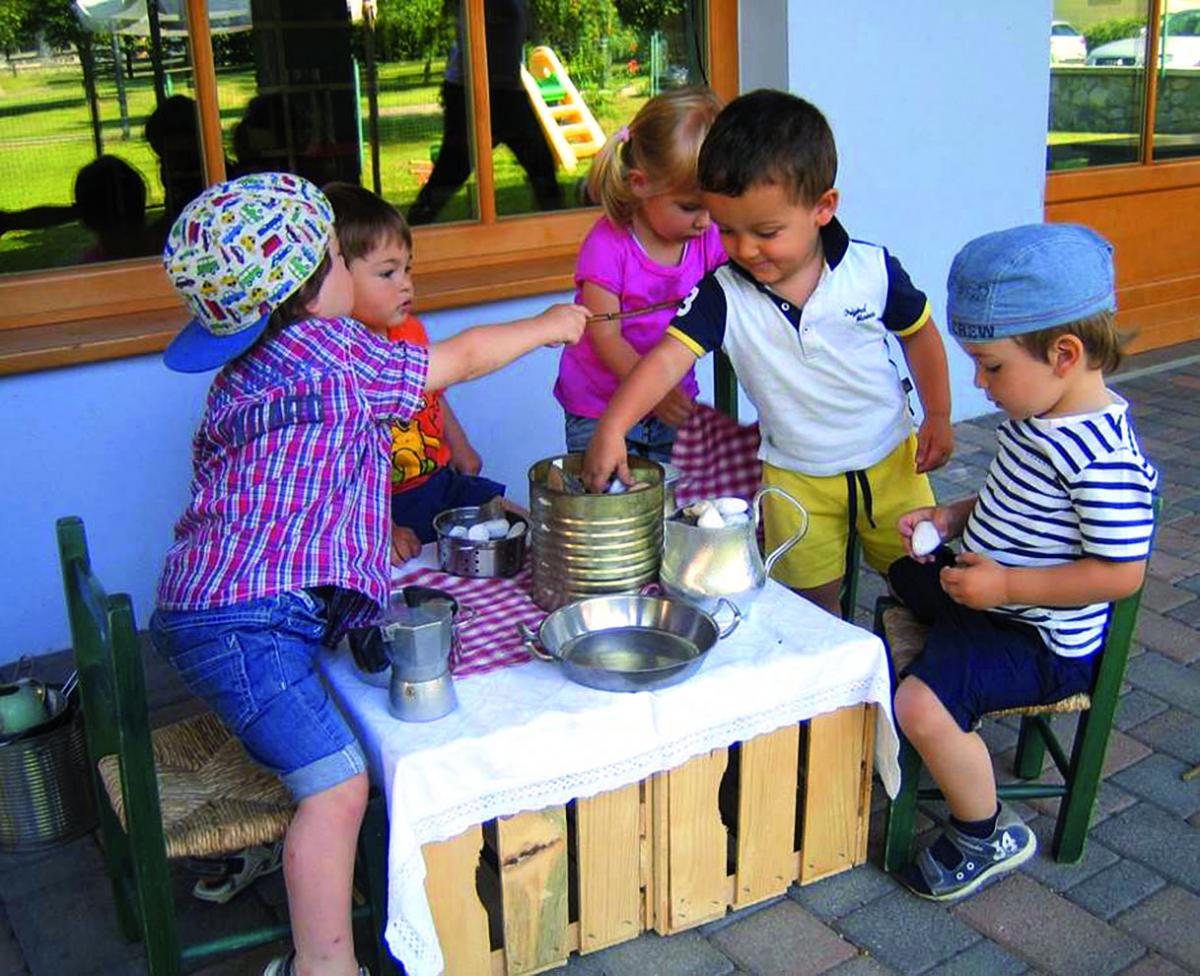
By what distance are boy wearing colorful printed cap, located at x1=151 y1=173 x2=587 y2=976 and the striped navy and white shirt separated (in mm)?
1066

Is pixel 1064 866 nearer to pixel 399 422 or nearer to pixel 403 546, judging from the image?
pixel 403 546

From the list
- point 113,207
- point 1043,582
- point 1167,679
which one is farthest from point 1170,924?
point 113,207

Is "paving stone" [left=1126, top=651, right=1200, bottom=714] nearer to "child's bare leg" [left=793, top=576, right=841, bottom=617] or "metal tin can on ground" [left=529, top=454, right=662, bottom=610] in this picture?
"child's bare leg" [left=793, top=576, right=841, bottom=617]

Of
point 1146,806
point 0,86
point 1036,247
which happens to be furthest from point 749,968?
point 0,86

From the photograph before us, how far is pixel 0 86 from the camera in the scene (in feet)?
11.3

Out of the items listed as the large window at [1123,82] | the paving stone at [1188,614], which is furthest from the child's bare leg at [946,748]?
the large window at [1123,82]

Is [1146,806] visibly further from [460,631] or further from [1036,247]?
[460,631]

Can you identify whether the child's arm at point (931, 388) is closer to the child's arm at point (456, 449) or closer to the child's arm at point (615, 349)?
the child's arm at point (615, 349)

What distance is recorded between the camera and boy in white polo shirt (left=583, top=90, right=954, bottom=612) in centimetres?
236

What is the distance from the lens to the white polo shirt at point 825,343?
2518 millimetres

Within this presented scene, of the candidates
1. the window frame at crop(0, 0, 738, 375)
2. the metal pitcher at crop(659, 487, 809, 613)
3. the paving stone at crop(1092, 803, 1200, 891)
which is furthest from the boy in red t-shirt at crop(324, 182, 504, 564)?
the paving stone at crop(1092, 803, 1200, 891)

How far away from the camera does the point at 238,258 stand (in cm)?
193

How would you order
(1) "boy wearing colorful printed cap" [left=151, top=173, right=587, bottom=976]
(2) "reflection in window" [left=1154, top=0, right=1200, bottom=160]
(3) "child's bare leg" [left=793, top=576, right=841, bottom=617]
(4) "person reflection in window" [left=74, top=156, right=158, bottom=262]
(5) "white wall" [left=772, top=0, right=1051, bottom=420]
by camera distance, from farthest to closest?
(2) "reflection in window" [left=1154, top=0, right=1200, bottom=160]
(5) "white wall" [left=772, top=0, right=1051, bottom=420]
(4) "person reflection in window" [left=74, top=156, right=158, bottom=262]
(3) "child's bare leg" [left=793, top=576, right=841, bottom=617]
(1) "boy wearing colorful printed cap" [left=151, top=173, right=587, bottom=976]

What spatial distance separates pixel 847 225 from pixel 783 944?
3008 millimetres
